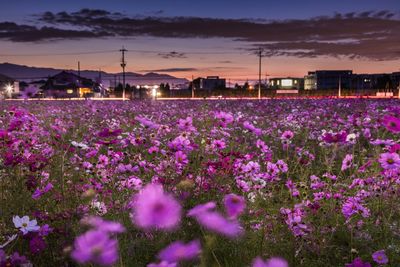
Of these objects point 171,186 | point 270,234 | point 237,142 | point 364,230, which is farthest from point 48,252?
point 237,142

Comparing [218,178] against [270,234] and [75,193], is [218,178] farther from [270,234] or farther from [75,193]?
[75,193]

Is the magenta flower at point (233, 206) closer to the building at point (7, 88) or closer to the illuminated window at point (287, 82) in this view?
the building at point (7, 88)

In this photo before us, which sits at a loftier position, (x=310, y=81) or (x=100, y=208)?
(x=310, y=81)

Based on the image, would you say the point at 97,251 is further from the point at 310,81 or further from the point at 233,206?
the point at 310,81

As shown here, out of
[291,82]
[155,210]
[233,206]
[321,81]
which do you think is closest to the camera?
[155,210]

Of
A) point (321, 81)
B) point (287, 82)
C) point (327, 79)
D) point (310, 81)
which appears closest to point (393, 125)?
point (321, 81)

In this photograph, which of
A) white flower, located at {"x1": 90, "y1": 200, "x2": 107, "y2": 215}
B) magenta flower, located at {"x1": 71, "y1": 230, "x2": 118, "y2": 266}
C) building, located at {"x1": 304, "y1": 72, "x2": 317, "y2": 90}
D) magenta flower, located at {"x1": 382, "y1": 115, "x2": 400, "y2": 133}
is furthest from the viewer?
building, located at {"x1": 304, "y1": 72, "x2": 317, "y2": 90}

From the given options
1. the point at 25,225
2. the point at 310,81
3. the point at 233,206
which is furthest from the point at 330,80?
the point at 233,206

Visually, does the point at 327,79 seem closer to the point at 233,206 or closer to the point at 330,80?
the point at 330,80

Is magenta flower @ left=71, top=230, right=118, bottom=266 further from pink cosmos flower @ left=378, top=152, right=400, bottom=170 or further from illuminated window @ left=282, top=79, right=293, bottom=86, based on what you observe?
illuminated window @ left=282, top=79, right=293, bottom=86

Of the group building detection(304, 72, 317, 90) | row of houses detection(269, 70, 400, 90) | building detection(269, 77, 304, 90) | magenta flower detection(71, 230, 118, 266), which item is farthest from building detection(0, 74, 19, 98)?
building detection(304, 72, 317, 90)

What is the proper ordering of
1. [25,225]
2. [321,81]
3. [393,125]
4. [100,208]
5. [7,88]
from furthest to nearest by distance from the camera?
[321,81], [7,88], [100,208], [393,125], [25,225]

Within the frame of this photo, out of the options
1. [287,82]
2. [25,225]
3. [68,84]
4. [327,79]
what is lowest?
[25,225]

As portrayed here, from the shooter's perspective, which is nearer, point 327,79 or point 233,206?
point 233,206
